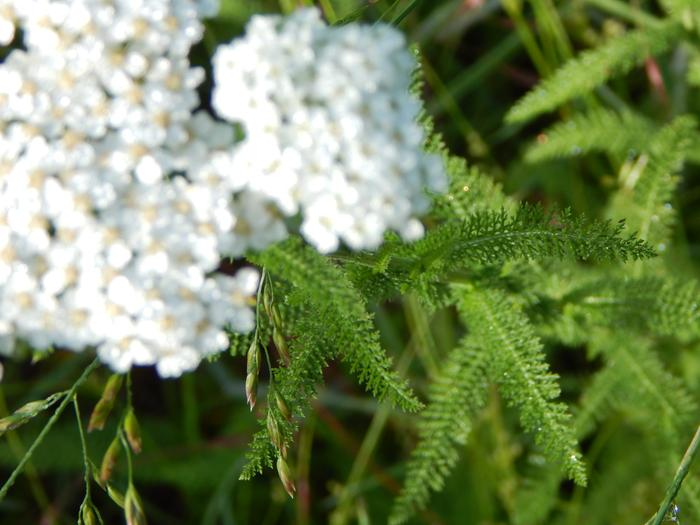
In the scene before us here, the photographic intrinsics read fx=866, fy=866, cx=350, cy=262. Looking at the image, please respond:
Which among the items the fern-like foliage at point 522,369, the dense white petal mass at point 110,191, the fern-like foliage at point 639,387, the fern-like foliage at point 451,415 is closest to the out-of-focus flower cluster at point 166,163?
the dense white petal mass at point 110,191

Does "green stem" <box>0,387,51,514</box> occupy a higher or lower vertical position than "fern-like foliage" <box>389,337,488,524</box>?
lower

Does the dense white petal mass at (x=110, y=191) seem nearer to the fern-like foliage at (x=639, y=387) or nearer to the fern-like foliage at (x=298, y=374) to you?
the fern-like foliage at (x=298, y=374)

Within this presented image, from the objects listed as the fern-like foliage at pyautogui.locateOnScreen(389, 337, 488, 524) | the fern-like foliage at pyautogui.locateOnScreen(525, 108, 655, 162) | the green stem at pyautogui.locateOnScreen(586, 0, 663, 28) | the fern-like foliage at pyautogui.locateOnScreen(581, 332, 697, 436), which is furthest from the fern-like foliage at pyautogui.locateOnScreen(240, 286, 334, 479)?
the green stem at pyautogui.locateOnScreen(586, 0, 663, 28)

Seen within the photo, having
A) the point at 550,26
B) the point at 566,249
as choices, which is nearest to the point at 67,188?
the point at 566,249

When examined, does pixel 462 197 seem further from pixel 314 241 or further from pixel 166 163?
pixel 166 163

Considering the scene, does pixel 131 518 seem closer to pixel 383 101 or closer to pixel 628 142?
pixel 383 101

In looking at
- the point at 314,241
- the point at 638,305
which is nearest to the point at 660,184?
the point at 638,305

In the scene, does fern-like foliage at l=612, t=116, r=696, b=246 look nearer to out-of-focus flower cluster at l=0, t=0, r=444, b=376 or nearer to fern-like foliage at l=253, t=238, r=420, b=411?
fern-like foliage at l=253, t=238, r=420, b=411
